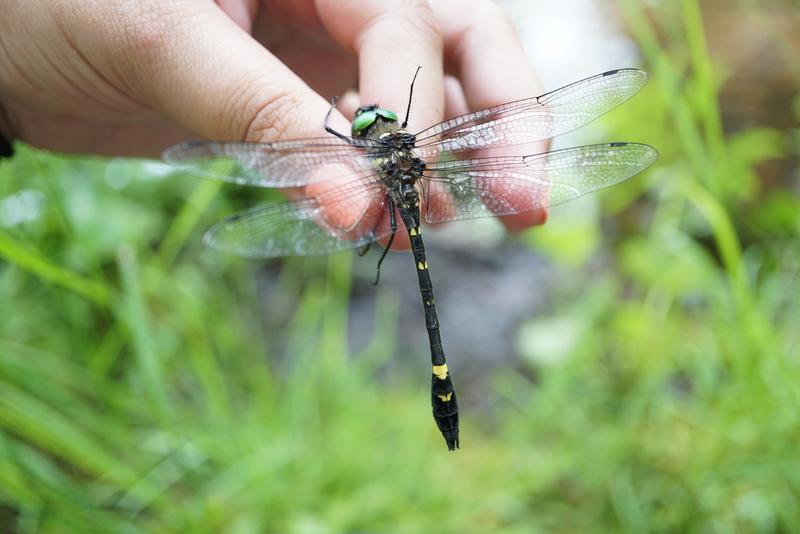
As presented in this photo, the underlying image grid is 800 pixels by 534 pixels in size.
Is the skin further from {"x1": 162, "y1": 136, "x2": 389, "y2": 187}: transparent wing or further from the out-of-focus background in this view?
the out-of-focus background

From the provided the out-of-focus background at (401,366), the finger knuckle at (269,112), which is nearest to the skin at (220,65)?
the finger knuckle at (269,112)

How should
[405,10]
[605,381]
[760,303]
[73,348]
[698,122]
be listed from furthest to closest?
[698,122]
[605,381]
[73,348]
[760,303]
[405,10]

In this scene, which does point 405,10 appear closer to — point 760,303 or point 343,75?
point 343,75

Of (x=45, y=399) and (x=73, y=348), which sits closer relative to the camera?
(x=45, y=399)

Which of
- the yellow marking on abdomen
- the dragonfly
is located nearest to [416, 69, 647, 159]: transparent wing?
the dragonfly

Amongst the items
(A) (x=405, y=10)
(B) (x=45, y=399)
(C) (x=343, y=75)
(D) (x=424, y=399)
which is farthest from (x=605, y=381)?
(B) (x=45, y=399)

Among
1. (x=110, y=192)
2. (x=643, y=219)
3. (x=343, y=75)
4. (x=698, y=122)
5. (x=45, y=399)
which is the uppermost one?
(x=698, y=122)

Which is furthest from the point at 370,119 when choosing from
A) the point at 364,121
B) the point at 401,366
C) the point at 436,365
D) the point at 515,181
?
the point at 401,366

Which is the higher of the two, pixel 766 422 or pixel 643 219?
pixel 643 219

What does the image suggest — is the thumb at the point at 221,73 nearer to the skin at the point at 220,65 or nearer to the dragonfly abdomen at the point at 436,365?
the skin at the point at 220,65
